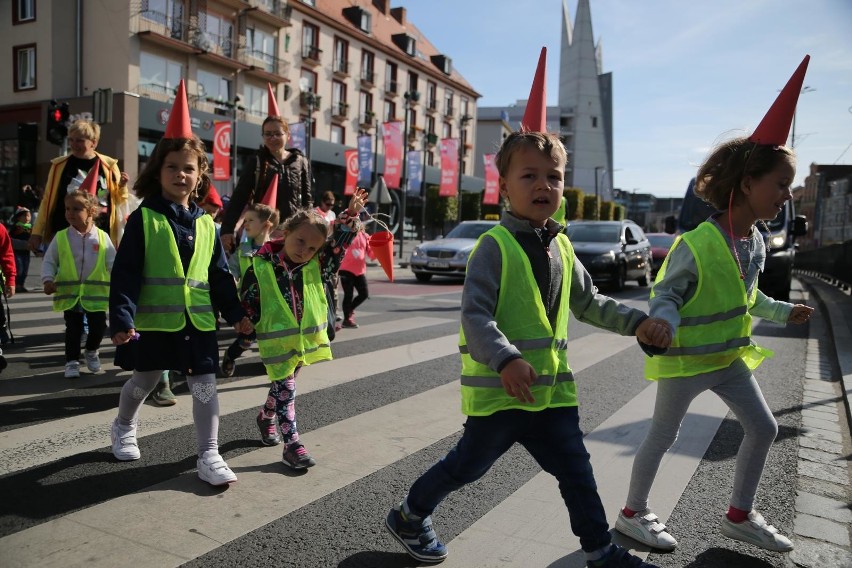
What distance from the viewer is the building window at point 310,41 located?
38.2 metres

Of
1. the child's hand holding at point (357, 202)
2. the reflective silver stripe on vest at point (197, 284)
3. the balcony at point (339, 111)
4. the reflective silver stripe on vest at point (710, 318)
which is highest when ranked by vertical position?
the balcony at point (339, 111)

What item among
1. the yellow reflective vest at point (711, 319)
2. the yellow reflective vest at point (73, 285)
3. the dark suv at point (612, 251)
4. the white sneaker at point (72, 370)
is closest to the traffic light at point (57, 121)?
the yellow reflective vest at point (73, 285)

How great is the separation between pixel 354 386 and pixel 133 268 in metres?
2.34

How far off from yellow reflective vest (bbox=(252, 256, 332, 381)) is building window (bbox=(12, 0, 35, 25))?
30.6 m

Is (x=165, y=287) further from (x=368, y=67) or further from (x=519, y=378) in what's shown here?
(x=368, y=67)

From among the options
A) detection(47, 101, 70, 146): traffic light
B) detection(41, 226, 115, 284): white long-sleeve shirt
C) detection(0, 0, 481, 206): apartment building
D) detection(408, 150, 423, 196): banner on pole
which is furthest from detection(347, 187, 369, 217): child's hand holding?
detection(408, 150, 423, 196): banner on pole

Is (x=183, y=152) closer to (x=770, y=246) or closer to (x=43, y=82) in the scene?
(x=770, y=246)

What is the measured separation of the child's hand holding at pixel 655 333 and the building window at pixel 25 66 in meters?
32.0

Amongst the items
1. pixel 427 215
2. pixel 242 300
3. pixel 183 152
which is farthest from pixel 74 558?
pixel 427 215

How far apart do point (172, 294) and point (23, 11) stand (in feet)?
102

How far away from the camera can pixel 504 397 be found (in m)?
2.25

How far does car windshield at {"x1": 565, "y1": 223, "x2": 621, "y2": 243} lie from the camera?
15.6 metres

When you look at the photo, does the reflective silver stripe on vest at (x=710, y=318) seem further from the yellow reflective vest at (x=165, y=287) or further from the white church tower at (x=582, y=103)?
the white church tower at (x=582, y=103)

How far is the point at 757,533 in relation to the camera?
2701 millimetres
